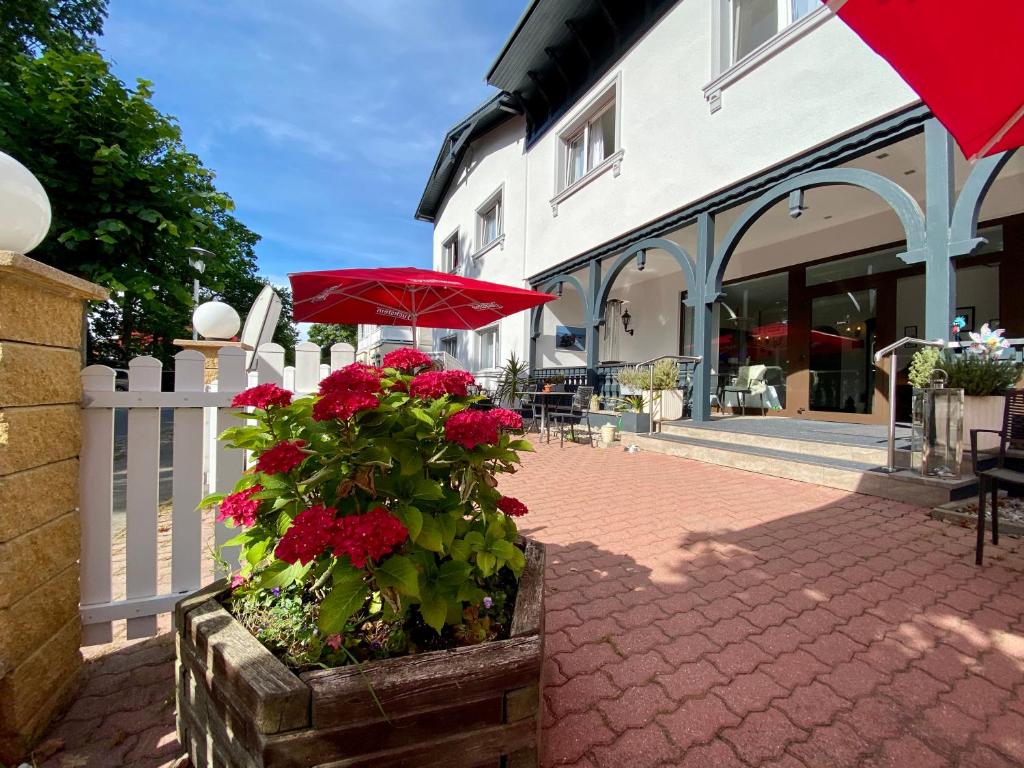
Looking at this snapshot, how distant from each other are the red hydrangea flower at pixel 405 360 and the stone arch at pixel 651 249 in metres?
6.01

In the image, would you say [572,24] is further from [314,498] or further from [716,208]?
[314,498]

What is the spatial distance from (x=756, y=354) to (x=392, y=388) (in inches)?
373

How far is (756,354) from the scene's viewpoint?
9.14 metres

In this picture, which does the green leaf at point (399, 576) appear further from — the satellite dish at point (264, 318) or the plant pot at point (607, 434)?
the plant pot at point (607, 434)

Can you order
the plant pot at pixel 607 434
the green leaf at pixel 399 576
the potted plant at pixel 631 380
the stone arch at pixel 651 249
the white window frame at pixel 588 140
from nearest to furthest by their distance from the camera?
the green leaf at pixel 399 576, the stone arch at pixel 651 249, the plant pot at pixel 607 434, the potted plant at pixel 631 380, the white window frame at pixel 588 140

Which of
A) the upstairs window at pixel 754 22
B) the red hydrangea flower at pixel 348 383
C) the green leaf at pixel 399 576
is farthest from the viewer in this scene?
the upstairs window at pixel 754 22

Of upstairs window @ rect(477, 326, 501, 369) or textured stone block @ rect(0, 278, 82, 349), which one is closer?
textured stone block @ rect(0, 278, 82, 349)

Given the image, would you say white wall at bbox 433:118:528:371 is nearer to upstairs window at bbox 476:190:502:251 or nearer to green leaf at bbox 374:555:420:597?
upstairs window at bbox 476:190:502:251

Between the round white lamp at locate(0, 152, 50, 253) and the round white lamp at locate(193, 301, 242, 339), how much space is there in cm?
317

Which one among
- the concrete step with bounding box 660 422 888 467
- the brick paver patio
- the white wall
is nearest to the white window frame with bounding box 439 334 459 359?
the white wall

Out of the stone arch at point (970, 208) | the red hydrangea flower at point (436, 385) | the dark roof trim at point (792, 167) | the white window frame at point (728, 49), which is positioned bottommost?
the red hydrangea flower at point (436, 385)

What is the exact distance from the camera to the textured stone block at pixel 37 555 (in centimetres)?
127

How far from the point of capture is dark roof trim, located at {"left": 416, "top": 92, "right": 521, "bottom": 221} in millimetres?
11328

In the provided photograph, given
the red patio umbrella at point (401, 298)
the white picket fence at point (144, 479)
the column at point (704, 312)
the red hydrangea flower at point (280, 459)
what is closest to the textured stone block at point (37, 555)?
the white picket fence at point (144, 479)
